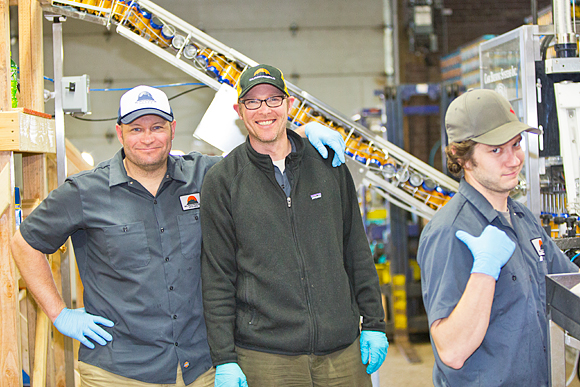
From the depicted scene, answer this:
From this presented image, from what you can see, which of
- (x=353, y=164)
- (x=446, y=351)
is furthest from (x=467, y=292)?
(x=353, y=164)

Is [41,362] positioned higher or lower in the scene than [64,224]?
lower

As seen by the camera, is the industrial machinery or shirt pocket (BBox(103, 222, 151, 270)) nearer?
shirt pocket (BBox(103, 222, 151, 270))

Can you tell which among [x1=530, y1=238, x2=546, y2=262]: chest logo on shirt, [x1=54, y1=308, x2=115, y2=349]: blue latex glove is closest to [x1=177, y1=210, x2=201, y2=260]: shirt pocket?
[x1=54, y1=308, x2=115, y2=349]: blue latex glove

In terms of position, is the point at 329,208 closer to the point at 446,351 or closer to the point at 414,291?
the point at 446,351

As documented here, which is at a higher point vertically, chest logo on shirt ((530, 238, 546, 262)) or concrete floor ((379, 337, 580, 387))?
chest logo on shirt ((530, 238, 546, 262))

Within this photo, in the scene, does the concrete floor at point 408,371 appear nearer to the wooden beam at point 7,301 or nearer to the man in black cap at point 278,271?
the man in black cap at point 278,271

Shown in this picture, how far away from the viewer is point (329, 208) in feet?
6.29

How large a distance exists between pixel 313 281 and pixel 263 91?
29.5 inches

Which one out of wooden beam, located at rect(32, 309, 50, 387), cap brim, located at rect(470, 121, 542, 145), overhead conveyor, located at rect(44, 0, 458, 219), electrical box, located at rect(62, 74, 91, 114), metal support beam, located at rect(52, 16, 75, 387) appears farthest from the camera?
overhead conveyor, located at rect(44, 0, 458, 219)

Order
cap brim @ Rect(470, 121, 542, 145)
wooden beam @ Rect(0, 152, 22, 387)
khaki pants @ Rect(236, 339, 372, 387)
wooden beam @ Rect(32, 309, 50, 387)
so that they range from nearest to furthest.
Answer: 1. cap brim @ Rect(470, 121, 542, 145)
2. khaki pants @ Rect(236, 339, 372, 387)
3. wooden beam @ Rect(0, 152, 22, 387)
4. wooden beam @ Rect(32, 309, 50, 387)

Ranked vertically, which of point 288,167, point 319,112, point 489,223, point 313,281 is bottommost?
point 313,281

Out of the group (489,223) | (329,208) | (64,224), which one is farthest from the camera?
(64,224)

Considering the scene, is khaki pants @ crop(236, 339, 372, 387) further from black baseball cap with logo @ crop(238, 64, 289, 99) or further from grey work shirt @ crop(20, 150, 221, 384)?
black baseball cap with logo @ crop(238, 64, 289, 99)

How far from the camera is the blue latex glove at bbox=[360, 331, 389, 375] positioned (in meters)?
1.93
